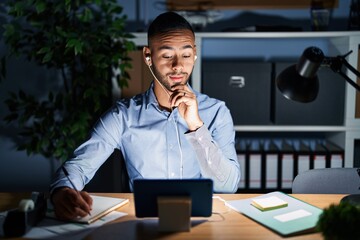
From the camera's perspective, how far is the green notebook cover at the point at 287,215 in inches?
49.3

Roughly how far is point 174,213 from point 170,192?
6 cm

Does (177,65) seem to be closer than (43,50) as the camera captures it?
Yes

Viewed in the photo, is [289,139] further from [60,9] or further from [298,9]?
[60,9]

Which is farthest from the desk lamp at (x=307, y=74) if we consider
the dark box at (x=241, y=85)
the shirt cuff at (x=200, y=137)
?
the dark box at (x=241, y=85)

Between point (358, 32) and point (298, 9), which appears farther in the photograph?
point (298, 9)

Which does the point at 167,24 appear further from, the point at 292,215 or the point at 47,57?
the point at 47,57

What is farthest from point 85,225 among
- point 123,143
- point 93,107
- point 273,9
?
point 273,9

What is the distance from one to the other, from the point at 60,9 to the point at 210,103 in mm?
1135

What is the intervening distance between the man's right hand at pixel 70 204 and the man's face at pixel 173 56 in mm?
537

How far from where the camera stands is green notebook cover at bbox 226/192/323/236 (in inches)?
49.3

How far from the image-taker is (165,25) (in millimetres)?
1696

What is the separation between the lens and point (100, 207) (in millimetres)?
1424

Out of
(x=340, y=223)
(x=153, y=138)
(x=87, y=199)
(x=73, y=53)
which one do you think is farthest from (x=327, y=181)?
(x=73, y=53)

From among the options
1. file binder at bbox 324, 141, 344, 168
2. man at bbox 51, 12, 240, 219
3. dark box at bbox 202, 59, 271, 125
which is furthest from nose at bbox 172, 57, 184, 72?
file binder at bbox 324, 141, 344, 168
